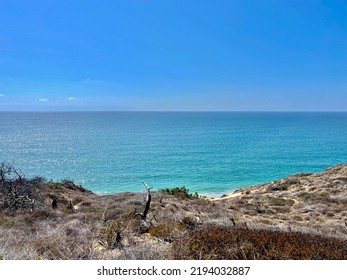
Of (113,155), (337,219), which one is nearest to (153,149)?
(113,155)

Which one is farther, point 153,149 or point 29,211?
point 153,149

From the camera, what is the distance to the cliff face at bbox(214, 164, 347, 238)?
15.2 metres

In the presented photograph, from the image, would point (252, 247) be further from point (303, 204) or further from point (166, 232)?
point (303, 204)

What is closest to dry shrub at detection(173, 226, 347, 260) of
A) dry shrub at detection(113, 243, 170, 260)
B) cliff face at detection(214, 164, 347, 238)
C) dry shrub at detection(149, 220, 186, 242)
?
dry shrub at detection(113, 243, 170, 260)

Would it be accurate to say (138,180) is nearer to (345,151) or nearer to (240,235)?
(240,235)

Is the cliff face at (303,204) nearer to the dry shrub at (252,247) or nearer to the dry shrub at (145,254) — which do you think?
the dry shrub at (252,247)

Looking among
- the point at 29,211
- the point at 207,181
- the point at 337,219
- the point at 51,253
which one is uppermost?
the point at 51,253

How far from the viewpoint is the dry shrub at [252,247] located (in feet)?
15.9

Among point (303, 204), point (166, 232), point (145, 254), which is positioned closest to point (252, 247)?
point (145, 254)

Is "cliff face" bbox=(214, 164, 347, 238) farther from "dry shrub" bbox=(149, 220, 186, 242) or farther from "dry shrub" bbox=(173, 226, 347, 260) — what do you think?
"dry shrub" bbox=(173, 226, 347, 260)

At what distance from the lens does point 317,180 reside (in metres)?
31.1

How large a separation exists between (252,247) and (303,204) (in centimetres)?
1923

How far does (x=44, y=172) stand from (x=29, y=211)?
3628 cm

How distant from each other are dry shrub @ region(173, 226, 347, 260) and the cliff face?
771 cm
